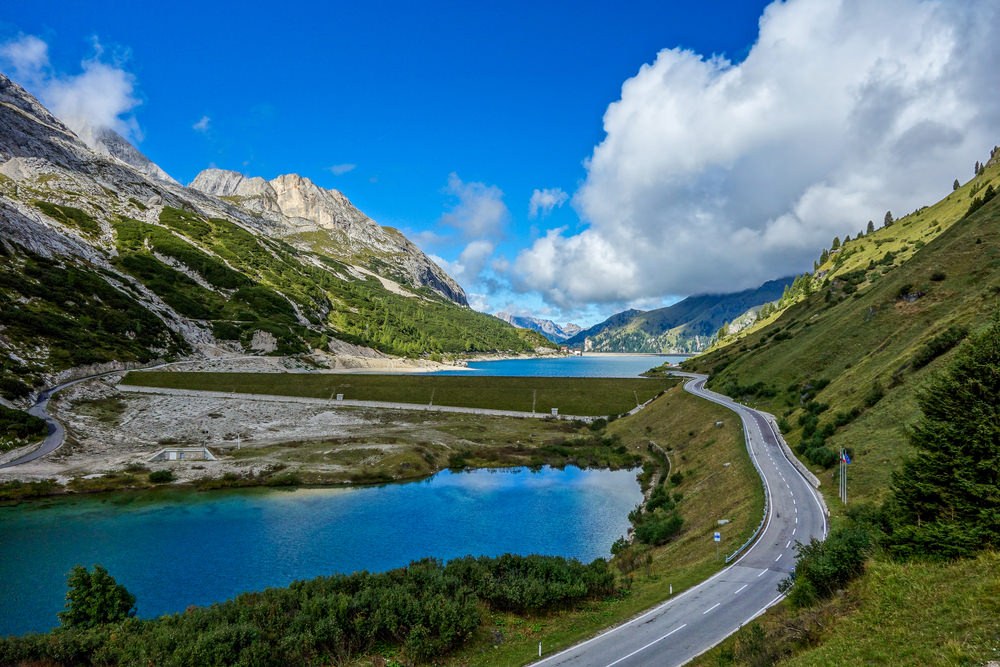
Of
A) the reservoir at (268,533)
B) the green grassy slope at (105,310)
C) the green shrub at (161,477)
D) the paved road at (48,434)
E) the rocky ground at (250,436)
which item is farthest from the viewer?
the green grassy slope at (105,310)

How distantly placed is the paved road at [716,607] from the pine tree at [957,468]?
771 centimetres

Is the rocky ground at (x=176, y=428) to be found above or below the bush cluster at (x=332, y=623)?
above

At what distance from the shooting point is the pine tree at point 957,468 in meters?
13.7

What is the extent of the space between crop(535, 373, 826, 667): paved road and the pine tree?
7711mm

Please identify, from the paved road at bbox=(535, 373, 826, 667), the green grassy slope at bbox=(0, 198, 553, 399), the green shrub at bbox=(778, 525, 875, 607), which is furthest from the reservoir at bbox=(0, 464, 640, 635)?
the green grassy slope at bbox=(0, 198, 553, 399)

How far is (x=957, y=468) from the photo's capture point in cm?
1452

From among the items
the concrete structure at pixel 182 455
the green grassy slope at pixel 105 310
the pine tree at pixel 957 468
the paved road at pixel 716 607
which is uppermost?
the green grassy slope at pixel 105 310

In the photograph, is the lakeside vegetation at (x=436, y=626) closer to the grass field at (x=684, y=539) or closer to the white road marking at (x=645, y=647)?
the grass field at (x=684, y=539)

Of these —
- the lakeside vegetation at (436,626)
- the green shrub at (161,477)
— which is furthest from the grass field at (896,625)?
the green shrub at (161,477)

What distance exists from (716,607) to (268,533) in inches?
1480

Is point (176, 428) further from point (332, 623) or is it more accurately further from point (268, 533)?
point (332, 623)

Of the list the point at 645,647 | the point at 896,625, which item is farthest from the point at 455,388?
the point at 896,625

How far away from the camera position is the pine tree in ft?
45.1

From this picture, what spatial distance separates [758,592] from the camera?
22016mm
